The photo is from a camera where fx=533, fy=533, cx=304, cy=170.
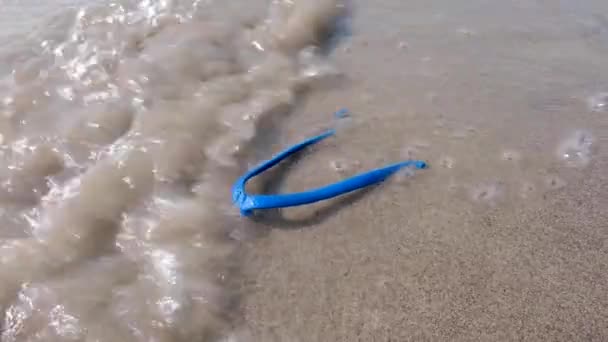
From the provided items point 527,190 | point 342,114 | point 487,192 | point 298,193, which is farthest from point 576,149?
point 298,193

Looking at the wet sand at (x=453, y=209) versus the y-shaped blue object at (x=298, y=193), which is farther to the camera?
the y-shaped blue object at (x=298, y=193)

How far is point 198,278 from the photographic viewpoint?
188 cm

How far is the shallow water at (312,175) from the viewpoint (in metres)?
1.76

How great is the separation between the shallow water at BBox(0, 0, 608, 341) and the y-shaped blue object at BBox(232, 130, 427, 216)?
0.05m

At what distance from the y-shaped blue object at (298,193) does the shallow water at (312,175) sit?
53mm

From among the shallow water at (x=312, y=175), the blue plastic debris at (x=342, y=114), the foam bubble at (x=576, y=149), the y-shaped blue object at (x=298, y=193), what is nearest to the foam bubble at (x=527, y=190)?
the shallow water at (x=312, y=175)

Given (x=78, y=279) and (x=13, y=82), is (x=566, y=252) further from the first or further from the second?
(x=13, y=82)

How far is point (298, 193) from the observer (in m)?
2.15

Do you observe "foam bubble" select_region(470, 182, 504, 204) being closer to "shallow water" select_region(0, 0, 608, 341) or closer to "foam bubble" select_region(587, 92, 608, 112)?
"shallow water" select_region(0, 0, 608, 341)

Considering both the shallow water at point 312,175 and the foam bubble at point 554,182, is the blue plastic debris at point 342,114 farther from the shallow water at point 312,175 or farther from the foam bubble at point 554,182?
the foam bubble at point 554,182

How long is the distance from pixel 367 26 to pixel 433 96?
0.92 m

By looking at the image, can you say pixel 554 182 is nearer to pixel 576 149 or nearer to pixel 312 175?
pixel 576 149

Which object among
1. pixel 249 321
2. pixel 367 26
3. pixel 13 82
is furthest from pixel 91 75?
pixel 249 321

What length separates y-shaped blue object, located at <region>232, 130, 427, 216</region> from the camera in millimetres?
2095
